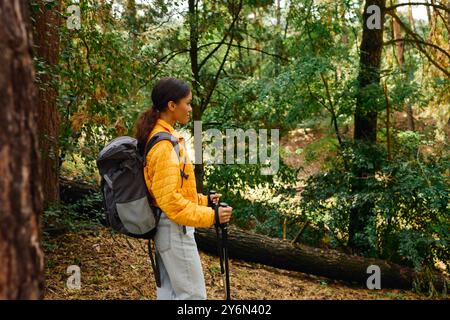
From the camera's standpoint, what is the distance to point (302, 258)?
7.23 metres

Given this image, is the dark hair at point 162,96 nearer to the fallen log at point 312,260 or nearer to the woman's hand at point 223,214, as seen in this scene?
the woman's hand at point 223,214

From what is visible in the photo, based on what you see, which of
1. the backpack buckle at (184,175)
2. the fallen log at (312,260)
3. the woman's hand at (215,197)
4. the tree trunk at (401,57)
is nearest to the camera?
the backpack buckle at (184,175)

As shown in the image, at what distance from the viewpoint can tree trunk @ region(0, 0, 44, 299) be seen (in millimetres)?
1744

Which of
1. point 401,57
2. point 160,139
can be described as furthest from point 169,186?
point 401,57

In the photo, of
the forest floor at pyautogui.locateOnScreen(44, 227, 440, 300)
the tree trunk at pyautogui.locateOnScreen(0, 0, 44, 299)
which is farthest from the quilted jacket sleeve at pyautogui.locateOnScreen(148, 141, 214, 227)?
the forest floor at pyautogui.locateOnScreen(44, 227, 440, 300)

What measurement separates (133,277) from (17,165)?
4.20m

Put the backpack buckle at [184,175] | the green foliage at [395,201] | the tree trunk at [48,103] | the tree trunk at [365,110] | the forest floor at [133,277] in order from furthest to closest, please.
Result: 1. the tree trunk at [365,110]
2. the green foliage at [395,201]
3. the forest floor at [133,277]
4. the tree trunk at [48,103]
5. the backpack buckle at [184,175]

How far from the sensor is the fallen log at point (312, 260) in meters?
7.23

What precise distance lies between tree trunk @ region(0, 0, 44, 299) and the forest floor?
10.6ft

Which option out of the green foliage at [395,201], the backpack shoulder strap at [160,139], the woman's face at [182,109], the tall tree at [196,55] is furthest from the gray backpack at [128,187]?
the tall tree at [196,55]

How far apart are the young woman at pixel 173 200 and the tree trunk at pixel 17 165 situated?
1.06m

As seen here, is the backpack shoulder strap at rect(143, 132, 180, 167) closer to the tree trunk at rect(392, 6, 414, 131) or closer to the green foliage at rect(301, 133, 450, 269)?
the green foliage at rect(301, 133, 450, 269)

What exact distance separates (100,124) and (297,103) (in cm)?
404
